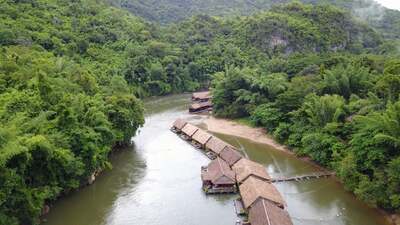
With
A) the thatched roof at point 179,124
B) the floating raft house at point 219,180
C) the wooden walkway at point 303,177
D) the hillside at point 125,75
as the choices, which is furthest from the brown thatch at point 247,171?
the thatched roof at point 179,124

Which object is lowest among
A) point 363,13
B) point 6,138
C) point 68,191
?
point 68,191

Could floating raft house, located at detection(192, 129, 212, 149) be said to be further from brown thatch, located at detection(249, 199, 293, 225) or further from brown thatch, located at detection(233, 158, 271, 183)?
brown thatch, located at detection(249, 199, 293, 225)

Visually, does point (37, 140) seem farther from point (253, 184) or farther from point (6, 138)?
→ point (253, 184)

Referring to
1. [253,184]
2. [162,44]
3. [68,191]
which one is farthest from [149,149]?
[162,44]

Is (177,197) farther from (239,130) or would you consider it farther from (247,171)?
(239,130)

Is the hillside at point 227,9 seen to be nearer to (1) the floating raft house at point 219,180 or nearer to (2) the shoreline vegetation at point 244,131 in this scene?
(2) the shoreline vegetation at point 244,131

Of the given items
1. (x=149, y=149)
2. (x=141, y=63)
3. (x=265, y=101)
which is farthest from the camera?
(x=141, y=63)

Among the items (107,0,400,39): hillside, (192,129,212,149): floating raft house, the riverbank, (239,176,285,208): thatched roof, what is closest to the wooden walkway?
the riverbank
